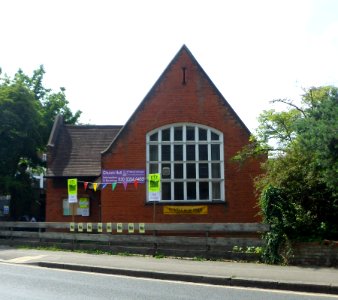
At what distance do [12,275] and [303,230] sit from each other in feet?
25.2

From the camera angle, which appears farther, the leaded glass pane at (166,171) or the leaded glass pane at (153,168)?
the leaded glass pane at (153,168)

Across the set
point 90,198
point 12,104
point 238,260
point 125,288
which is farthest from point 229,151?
point 125,288

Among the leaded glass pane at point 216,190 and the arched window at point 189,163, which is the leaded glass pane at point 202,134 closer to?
the arched window at point 189,163

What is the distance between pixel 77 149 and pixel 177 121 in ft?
23.9

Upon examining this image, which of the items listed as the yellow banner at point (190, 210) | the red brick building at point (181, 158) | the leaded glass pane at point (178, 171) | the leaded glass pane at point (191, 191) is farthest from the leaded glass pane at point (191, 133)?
the yellow banner at point (190, 210)

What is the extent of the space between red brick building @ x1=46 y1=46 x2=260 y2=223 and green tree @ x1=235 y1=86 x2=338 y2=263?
7.30m

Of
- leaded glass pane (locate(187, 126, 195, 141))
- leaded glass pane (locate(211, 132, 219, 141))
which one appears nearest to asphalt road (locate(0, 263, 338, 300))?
leaded glass pane (locate(187, 126, 195, 141))

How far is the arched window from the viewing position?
78.3 feet

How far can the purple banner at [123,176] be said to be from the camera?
78.1 feet

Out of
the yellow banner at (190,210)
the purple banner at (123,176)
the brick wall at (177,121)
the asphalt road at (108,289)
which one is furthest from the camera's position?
the purple banner at (123,176)

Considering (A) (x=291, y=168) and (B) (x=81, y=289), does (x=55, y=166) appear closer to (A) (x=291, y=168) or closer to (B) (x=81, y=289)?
(A) (x=291, y=168)

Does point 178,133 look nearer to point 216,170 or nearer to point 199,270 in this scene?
point 216,170

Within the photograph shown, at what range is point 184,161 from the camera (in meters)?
23.9

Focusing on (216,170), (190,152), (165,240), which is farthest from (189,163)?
(165,240)
